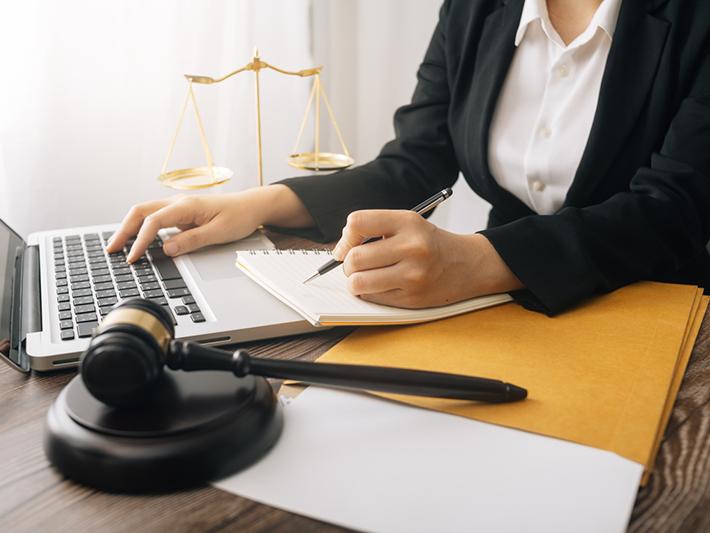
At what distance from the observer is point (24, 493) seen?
517 millimetres

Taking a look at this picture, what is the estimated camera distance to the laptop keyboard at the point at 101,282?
0.78m

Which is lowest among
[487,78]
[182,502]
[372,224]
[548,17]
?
[182,502]

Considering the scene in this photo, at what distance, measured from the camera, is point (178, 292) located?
84 centimetres

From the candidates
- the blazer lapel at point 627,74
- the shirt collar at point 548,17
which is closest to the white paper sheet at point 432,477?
the blazer lapel at point 627,74

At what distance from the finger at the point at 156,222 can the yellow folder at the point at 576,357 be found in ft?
1.16

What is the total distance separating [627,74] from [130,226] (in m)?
0.76

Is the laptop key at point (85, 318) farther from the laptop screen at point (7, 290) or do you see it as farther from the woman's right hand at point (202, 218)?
the woman's right hand at point (202, 218)

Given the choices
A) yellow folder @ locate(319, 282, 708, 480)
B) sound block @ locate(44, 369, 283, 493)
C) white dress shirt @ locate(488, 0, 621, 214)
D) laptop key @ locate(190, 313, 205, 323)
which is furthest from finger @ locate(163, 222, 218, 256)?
white dress shirt @ locate(488, 0, 621, 214)

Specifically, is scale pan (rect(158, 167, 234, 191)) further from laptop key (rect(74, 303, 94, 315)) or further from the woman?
laptop key (rect(74, 303, 94, 315))

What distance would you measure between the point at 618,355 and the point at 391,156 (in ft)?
2.21

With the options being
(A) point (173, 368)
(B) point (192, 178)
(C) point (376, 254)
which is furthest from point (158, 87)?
(A) point (173, 368)

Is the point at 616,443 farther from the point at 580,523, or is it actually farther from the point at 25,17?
the point at 25,17

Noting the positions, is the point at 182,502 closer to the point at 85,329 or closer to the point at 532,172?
the point at 85,329

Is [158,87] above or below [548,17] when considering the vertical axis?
below
